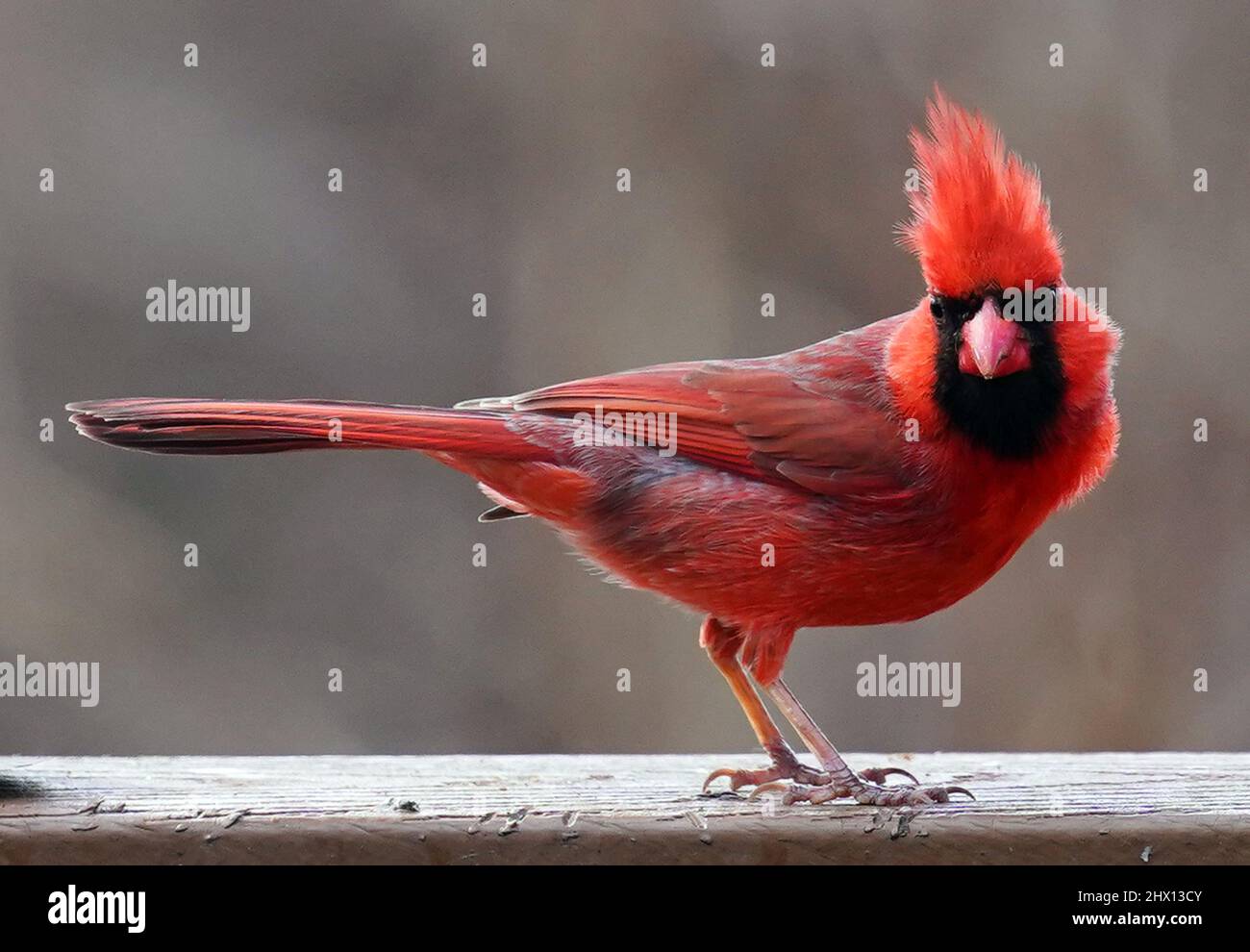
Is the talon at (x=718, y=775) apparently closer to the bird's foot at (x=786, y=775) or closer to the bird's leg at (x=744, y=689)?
the bird's foot at (x=786, y=775)

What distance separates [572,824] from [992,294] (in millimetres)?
1137

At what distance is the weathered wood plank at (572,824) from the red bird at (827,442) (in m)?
0.24

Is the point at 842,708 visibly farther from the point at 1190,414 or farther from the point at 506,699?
the point at 1190,414

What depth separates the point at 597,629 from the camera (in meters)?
4.58

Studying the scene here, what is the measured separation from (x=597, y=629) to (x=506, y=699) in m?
0.31

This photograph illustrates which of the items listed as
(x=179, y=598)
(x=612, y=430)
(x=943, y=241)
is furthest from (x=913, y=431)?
(x=179, y=598)

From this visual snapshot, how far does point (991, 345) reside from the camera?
8.93 feet

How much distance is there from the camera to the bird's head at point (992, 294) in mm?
2781
